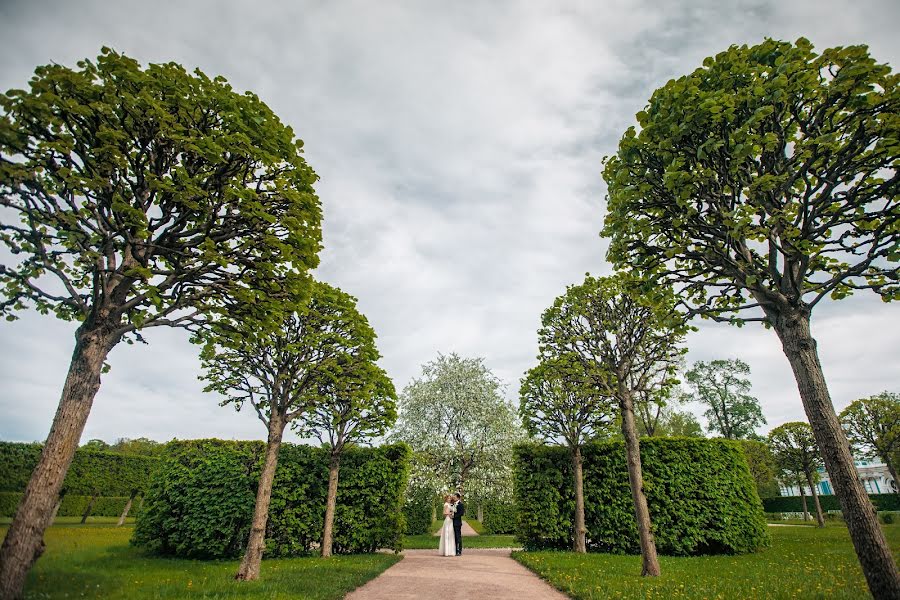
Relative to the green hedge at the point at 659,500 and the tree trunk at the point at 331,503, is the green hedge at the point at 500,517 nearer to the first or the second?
the green hedge at the point at 659,500

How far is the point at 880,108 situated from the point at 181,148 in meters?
11.7

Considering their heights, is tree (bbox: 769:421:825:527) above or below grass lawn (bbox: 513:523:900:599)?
above

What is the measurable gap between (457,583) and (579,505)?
8698 mm

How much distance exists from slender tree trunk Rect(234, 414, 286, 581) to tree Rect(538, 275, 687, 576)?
10374 millimetres

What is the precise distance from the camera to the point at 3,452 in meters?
5.49

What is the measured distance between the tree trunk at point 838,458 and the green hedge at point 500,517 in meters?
26.8

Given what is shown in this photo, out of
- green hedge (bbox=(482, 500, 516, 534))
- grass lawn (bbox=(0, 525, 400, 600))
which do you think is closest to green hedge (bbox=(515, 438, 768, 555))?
grass lawn (bbox=(0, 525, 400, 600))

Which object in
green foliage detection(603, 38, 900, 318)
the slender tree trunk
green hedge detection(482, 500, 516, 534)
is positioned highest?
green foliage detection(603, 38, 900, 318)

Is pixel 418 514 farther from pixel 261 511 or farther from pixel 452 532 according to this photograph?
pixel 261 511

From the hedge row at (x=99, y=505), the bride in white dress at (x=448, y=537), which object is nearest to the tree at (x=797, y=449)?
the bride in white dress at (x=448, y=537)

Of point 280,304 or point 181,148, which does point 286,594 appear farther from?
point 181,148

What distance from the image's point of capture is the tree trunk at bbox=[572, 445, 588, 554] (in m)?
17.4

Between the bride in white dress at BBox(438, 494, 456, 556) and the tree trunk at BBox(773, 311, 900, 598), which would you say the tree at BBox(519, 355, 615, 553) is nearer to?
the bride in white dress at BBox(438, 494, 456, 556)

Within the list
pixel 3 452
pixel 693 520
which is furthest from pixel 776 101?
pixel 693 520
